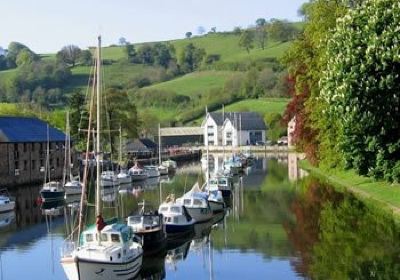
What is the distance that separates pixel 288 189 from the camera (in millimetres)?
75500

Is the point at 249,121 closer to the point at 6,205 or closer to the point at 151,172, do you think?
the point at 151,172

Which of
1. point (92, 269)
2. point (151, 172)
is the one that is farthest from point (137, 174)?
point (92, 269)

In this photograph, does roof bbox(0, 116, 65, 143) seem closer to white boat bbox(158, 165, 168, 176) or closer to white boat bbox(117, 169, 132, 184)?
white boat bbox(117, 169, 132, 184)

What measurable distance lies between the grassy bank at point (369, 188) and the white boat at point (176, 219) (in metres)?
13.7

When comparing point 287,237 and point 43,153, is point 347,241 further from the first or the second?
point 43,153

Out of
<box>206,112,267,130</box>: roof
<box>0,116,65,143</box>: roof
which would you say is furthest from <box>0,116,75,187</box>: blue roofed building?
<box>206,112,267,130</box>: roof

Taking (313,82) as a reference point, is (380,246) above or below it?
below

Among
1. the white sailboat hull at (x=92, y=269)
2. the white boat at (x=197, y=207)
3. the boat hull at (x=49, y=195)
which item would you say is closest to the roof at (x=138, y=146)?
the boat hull at (x=49, y=195)

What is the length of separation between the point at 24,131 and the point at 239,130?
105 meters

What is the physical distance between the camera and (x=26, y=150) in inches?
3541

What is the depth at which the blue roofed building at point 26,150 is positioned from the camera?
85000 millimetres

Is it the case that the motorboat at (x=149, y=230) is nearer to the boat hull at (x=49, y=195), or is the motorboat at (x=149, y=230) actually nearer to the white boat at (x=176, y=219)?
the white boat at (x=176, y=219)

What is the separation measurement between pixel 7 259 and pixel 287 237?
17.1 metres

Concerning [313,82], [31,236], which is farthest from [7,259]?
[313,82]
